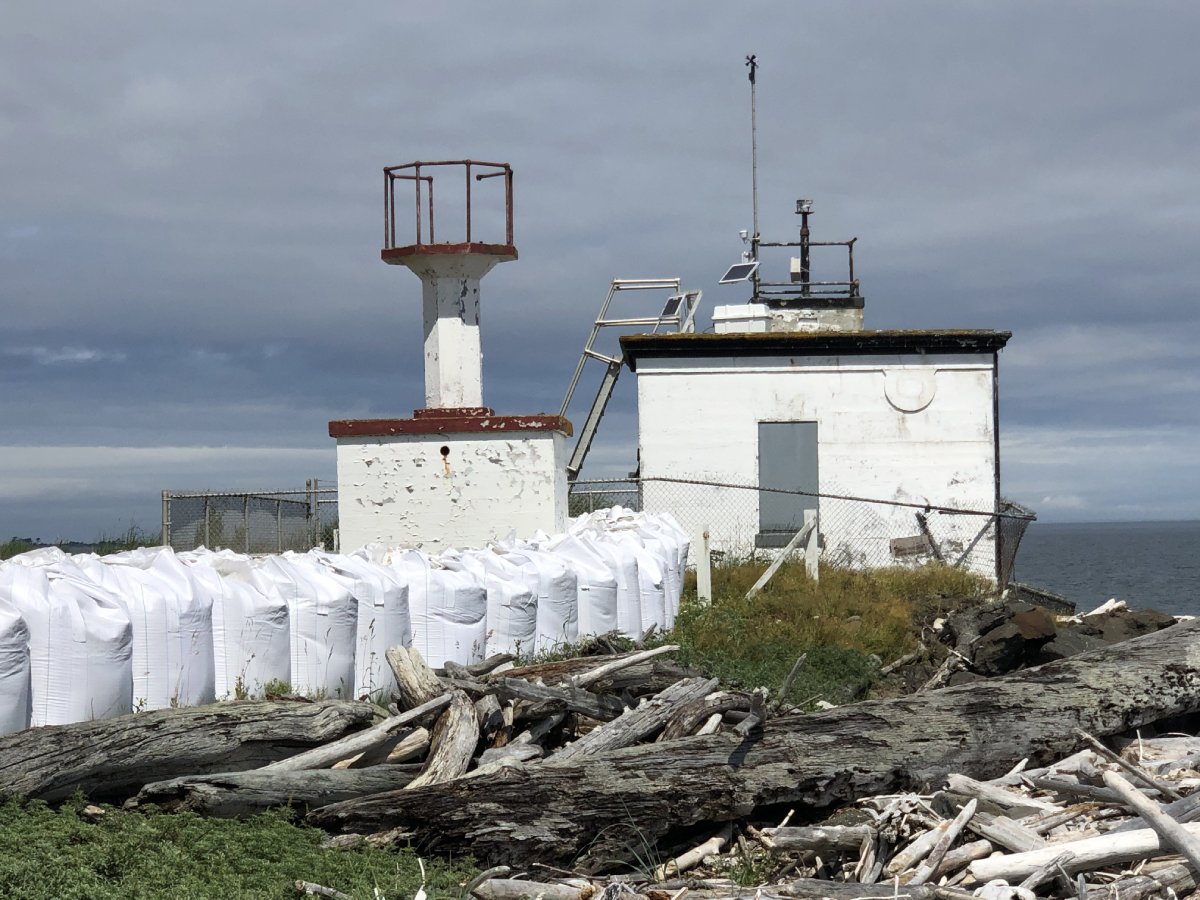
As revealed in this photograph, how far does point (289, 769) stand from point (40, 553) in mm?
3232

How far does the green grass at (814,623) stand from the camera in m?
10.3

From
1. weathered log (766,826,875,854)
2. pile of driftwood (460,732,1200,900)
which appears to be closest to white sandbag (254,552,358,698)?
pile of driftwood (460,732,1200,900)

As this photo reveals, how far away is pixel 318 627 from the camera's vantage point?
26.8ft

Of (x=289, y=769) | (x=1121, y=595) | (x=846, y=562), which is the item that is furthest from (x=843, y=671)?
(x=1121, y=595)

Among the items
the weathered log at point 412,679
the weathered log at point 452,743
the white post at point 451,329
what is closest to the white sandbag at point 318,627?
the weathered log at point 412,679

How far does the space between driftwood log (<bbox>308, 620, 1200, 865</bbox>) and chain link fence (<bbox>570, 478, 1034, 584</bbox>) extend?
488 inches

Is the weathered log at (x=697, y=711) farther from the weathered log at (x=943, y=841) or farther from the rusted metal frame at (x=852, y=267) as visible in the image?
the rusted metal frame at (x=852, y=267)

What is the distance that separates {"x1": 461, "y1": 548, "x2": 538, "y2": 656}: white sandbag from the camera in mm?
9555

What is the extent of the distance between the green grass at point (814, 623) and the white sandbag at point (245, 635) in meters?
3.25

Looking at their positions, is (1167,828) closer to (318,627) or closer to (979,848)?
(979,848)

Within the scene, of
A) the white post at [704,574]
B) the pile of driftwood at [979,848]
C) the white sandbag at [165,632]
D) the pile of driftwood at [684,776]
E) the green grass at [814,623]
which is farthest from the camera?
the white post at [704,574]

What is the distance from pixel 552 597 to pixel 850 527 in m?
11.2

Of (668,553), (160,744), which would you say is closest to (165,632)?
(160,744)

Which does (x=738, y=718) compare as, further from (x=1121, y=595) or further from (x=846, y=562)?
(x=1121, y=595)
